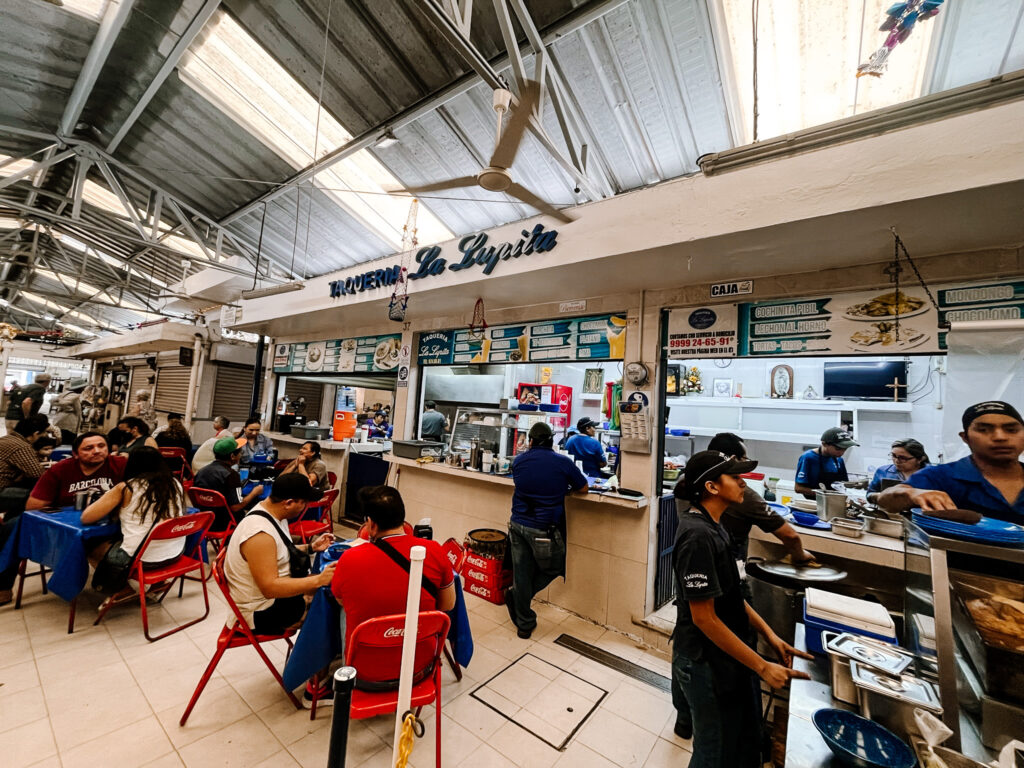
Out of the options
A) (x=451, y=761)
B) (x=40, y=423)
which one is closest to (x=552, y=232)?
(x=451, y=761)

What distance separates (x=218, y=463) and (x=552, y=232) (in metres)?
3.96

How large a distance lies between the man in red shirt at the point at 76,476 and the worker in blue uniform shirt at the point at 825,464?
6.57m

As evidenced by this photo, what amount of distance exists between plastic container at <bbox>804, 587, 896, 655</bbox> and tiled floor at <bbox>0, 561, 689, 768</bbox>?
3.63 ft

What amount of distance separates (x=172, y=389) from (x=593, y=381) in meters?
10.9

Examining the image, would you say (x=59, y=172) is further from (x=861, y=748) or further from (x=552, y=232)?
(x=861, y=748)

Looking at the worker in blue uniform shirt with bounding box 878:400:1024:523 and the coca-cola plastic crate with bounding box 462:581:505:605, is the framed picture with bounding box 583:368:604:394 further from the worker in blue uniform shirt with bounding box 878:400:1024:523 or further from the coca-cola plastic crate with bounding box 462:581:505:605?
the worker in blue uniform shirt with bounding box 878:400:1024:523

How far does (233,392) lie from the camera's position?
391 inches

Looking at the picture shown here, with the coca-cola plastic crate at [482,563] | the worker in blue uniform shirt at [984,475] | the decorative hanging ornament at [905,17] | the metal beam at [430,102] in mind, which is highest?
the metal beam at [430,102]

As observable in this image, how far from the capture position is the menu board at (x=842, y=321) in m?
2.42

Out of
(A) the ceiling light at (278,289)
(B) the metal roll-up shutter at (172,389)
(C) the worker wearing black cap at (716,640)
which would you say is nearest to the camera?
(C) the worker wearing black cap at (716,640)

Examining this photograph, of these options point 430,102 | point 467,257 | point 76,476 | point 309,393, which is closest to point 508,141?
point 467,257

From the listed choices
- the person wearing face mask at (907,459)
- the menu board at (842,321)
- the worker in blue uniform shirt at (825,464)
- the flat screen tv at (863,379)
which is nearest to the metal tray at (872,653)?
the menu board at (842,321)

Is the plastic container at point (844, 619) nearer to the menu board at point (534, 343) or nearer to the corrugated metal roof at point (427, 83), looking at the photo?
the menu board at point (534, 343)

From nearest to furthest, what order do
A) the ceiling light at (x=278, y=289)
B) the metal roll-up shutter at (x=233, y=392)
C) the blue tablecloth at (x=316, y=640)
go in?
the blue tablecloth at (x=316, y=640) < the ceiling light at (x=278, y=289) < the metal roll-up shutter at (x=233, y=392)
